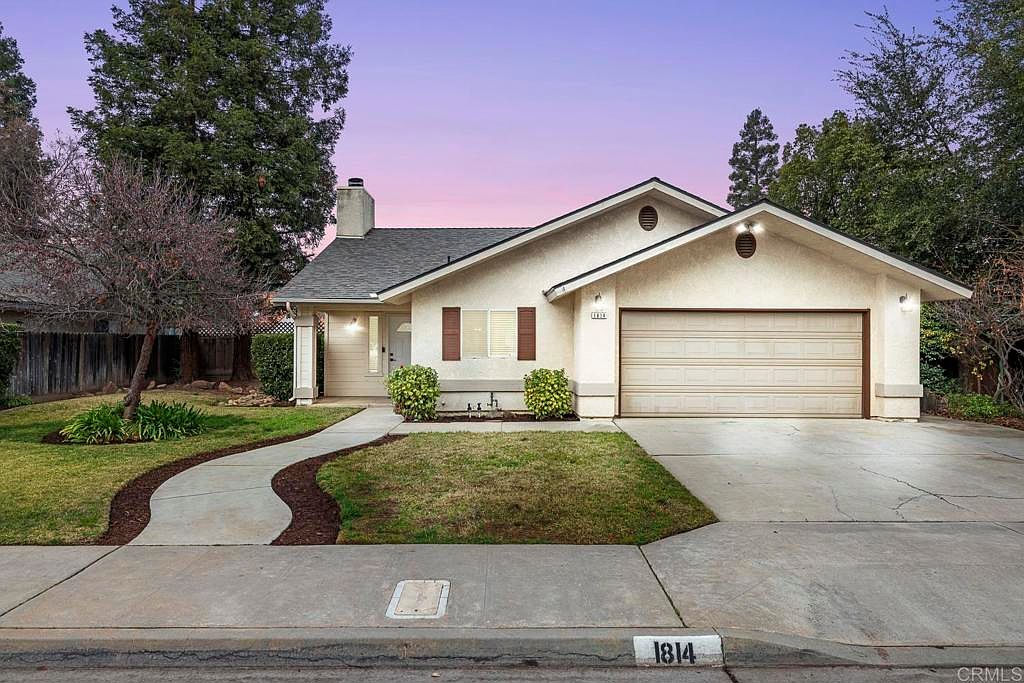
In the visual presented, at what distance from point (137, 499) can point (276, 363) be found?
30.7 ft

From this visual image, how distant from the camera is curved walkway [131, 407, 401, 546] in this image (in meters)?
5.06

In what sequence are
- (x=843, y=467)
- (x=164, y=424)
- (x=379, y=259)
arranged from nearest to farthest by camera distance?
(x=843, y=467)
(x=164, y=424)
(x=379, y=259)

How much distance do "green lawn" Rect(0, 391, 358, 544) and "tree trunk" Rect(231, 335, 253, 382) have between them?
18.0ft

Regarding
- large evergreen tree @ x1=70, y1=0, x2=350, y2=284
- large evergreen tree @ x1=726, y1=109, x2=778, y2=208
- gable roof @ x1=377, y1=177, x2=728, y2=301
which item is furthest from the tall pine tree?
large evergreen tree @ x1=726, y1=109, x2=778, y2=208

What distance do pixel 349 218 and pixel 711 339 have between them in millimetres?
11614

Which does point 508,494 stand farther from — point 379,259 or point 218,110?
point 218,110

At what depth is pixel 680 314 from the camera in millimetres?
12562

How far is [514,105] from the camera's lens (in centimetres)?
2172

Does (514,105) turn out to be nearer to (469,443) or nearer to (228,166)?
(228,166)

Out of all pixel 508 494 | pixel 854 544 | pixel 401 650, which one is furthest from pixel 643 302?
pixel 401 650

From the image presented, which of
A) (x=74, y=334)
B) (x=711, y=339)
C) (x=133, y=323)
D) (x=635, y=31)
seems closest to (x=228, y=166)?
(x=74, y=334)

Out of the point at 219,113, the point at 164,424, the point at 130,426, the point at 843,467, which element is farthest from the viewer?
the point at 219,113

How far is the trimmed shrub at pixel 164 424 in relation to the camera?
9.75 metres

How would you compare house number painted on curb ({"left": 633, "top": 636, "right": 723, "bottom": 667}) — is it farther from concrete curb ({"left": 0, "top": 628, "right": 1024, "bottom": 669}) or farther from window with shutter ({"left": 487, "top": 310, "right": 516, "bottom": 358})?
window with shutter ({"left": 487, "top": 310, "right": 516, "bottom": 358})
